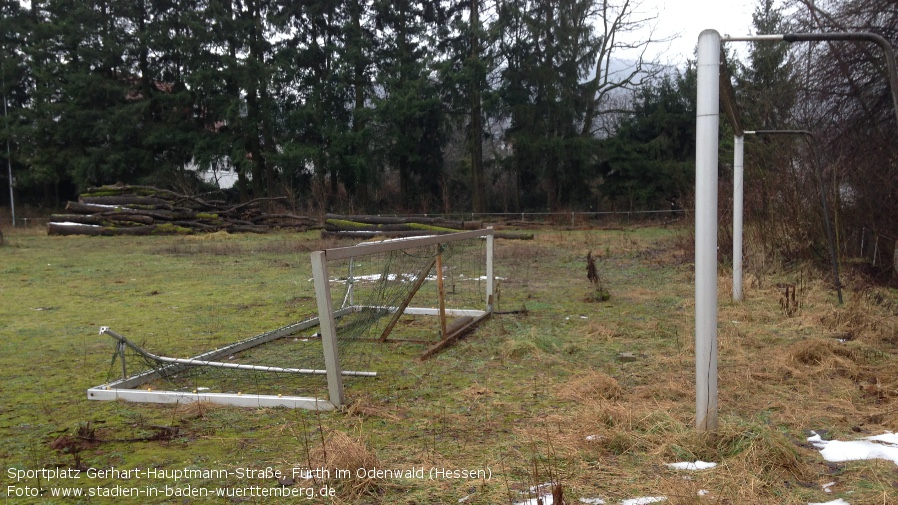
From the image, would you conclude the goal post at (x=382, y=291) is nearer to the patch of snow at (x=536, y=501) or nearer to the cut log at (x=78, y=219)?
the patch of snow at (x=536, y=501)

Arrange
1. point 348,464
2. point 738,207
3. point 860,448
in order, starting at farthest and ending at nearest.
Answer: point 738,207 < point 860,448 < point 348,464

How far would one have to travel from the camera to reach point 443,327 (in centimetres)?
682

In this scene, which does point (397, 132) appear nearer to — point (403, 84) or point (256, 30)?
point (403, 84)

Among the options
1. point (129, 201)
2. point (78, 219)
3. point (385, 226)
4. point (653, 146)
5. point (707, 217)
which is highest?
point (653, 146)

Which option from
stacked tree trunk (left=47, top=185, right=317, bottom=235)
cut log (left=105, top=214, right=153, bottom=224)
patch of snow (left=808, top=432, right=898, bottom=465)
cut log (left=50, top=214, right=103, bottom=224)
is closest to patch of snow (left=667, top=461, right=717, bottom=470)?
patch of snow (left=808, top=432, right=898, bottom=465)

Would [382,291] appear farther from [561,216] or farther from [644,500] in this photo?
[561,216]

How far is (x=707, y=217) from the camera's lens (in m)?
3.48

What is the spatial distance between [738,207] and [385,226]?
604 inches

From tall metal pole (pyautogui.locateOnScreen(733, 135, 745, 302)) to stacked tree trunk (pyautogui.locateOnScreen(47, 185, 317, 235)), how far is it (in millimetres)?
19273

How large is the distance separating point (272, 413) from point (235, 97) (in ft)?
102

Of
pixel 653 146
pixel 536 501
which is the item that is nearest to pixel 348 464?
pixel 536 501

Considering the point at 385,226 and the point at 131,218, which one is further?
the point at 131,218

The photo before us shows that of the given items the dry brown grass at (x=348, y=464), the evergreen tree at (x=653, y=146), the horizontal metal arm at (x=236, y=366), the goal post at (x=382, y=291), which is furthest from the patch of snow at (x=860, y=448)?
the evergreen tree at (x=653, y=146)

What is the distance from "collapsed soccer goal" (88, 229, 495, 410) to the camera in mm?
4641
